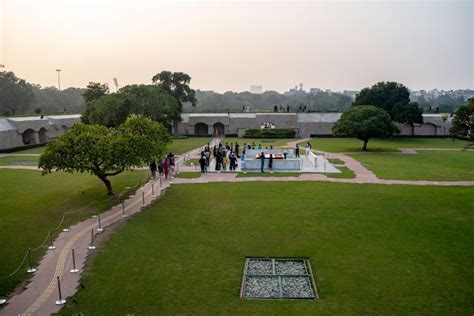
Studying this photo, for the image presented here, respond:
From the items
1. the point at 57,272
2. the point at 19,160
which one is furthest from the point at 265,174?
the point at 19,160

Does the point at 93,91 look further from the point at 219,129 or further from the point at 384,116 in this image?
the point at 384,116

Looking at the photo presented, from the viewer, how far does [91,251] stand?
12891mm

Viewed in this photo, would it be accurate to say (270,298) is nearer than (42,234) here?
Yes

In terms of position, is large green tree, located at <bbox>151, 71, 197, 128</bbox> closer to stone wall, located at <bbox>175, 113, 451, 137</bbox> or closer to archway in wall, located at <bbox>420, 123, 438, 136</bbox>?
stone wall, located at <bbox>175, 113, 451, 137</bbox>

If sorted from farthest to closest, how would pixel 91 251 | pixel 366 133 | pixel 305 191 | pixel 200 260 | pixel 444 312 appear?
pixel 366 133
pixel 305 191
pixel 91 251
pixel 200 260
pixel 444 312

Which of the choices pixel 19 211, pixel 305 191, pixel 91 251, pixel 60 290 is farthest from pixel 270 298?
pixel 19 211

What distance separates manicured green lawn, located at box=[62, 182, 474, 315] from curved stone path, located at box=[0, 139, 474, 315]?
0.56 meters

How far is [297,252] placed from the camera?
500 inches

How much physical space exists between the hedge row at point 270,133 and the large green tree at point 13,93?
122 ft

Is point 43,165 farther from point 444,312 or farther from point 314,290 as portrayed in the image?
point 444,312

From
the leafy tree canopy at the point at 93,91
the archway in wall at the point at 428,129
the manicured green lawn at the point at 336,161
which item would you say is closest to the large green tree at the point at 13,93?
the leafy tree canopy at the point at 93,91

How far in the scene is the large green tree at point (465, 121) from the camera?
18.0 meters

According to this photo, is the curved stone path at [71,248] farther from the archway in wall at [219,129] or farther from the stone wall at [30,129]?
the archway in wall at [219,129]

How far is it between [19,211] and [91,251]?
6781 mm
